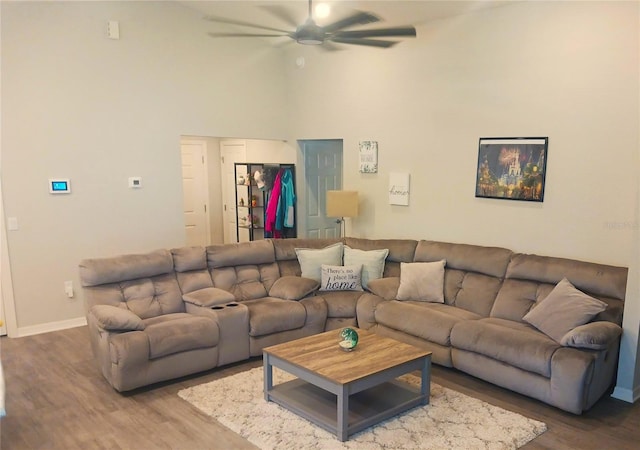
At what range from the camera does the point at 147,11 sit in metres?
5.49

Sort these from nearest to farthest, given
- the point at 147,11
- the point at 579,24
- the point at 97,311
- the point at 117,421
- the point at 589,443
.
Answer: the point at 589,443, the point at 117,421, the point at 97,311, the point at 579,24, the point at 147,11

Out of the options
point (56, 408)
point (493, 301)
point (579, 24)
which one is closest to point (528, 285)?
point (493, 301)

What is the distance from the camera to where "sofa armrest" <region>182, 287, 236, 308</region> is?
4.23 m

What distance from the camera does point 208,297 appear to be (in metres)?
4.29

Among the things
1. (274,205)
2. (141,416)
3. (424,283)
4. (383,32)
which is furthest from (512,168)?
(141,416)

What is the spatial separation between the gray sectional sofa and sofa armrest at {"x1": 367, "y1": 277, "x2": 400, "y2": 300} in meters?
0.01

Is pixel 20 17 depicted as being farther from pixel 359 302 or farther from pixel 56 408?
pixel 359 302

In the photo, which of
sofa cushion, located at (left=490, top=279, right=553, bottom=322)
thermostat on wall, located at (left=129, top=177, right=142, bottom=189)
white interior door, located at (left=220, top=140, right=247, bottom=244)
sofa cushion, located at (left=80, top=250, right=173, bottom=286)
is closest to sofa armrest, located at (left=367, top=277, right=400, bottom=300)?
sofa cushion, located at (left=490, top=279, right=553, bottom=322)

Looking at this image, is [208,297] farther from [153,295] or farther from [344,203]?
[344,203]

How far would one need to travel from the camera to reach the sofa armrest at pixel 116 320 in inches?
140

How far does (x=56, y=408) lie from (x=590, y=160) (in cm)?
464

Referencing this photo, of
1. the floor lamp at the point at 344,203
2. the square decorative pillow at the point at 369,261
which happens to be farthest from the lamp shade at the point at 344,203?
the square decorative pillow at the point at 369,261

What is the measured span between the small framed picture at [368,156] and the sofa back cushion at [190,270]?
2352 mm

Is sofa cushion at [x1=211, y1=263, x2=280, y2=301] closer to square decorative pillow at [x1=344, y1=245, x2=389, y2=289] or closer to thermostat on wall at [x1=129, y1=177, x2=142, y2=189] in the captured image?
square decorative pillow at [x1=344, y1=245, x2=389, y2=289]
